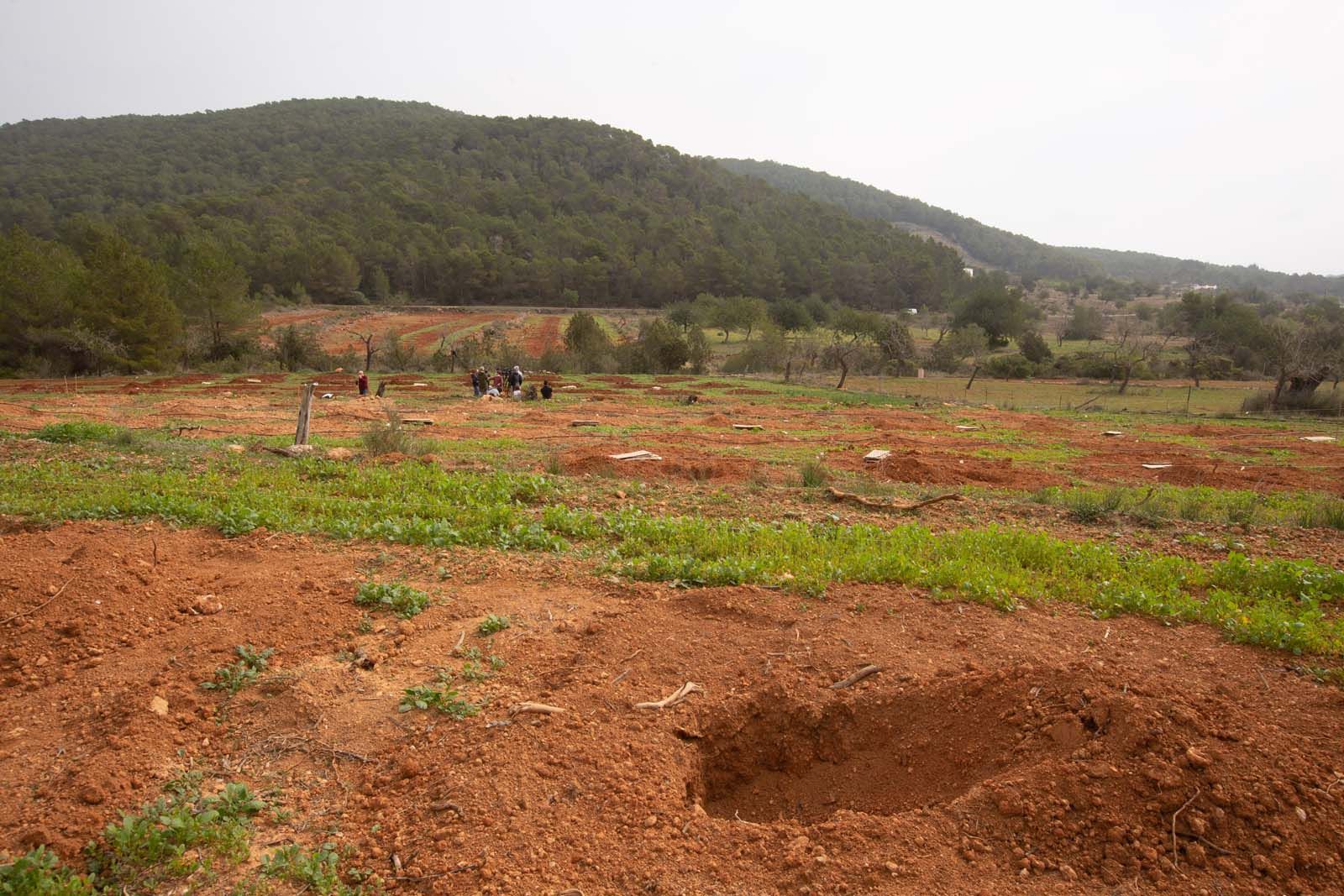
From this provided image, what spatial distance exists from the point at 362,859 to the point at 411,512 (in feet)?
15.5

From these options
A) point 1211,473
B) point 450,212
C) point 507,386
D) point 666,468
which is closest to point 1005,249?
point 450,212

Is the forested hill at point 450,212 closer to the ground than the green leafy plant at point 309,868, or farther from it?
farther from it

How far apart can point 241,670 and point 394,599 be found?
1.09 m

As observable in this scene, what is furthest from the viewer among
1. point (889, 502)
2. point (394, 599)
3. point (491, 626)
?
point (889, 502)

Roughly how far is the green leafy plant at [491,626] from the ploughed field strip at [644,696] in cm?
7

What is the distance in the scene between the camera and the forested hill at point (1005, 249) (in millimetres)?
140500

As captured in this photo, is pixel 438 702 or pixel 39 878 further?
pixel 438 702

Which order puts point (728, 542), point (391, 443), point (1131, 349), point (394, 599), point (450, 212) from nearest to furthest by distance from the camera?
point (394, 599), point (728, 542), point (391, 443), point (1131, 349), point (450, 212)

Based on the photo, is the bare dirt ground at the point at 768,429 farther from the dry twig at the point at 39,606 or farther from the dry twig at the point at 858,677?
the dry twig at the point at 39,606

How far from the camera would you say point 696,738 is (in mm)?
3762

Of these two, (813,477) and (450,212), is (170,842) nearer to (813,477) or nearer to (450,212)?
(813,477)

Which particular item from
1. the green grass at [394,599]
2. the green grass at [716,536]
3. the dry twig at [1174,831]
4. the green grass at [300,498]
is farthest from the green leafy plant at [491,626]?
the dry twig at [1174,831]

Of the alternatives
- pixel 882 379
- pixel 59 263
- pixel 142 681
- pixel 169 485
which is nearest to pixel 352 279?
pixel 59 263

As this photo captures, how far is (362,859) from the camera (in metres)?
2.88
